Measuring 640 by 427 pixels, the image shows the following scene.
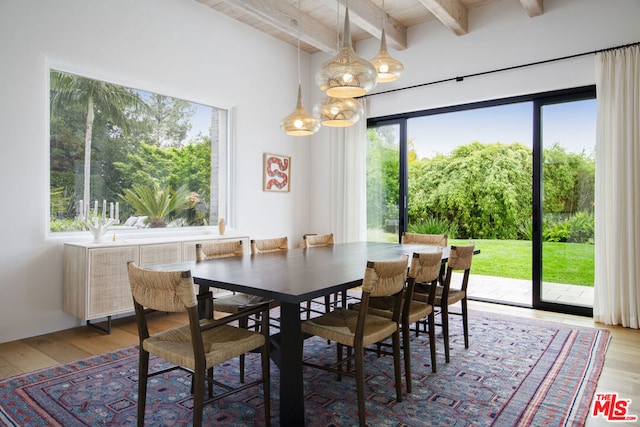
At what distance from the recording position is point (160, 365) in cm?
287

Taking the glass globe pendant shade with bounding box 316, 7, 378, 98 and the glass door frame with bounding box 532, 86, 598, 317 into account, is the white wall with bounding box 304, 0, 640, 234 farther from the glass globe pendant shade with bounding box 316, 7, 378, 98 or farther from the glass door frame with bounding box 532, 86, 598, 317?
the glass globe pendant shade with bounding box 316, 7, 378, 98

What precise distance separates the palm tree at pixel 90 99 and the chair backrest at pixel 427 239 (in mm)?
3144

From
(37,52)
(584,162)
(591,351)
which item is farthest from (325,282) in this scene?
(584,162)

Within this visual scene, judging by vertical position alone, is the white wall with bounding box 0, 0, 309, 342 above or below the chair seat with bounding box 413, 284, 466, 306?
above

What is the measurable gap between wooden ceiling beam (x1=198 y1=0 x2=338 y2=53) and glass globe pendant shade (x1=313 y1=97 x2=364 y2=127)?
1682 mm

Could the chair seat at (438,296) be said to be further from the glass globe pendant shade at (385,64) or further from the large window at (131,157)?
the large window at (131,157)

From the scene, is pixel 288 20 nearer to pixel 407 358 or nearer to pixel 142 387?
pixel 407 358

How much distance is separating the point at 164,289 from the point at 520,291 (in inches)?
220

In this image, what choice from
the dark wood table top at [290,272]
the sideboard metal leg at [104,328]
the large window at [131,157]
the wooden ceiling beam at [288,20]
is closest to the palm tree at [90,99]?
the large window at [131,157]

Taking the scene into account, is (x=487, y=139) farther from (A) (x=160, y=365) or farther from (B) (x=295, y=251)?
(A) (x=160, y=365)

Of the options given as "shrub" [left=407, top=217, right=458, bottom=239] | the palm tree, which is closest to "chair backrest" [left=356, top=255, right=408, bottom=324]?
the palm tree

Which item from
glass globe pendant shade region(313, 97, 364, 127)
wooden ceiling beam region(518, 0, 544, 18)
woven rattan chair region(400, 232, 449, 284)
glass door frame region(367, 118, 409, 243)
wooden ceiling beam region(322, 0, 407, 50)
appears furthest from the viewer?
glass door frame region(367, 118, 409, 243)

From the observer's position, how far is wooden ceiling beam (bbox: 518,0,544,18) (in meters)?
4.18

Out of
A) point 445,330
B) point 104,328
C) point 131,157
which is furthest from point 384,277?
point 131,157
